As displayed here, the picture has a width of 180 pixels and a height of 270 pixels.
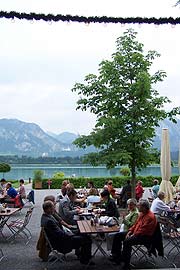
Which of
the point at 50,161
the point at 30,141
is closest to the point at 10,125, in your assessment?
the point at 30,141

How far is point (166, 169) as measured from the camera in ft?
43.7

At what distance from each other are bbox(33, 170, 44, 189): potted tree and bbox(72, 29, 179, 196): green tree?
38.5 ft

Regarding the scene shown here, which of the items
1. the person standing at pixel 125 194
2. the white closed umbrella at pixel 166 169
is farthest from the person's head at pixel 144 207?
the person standing at pixel 125 194

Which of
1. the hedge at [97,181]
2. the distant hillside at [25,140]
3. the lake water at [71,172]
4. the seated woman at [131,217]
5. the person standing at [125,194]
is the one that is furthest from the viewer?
the distant hillside at [25,140]

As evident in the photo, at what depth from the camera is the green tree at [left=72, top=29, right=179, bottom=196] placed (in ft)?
49.3

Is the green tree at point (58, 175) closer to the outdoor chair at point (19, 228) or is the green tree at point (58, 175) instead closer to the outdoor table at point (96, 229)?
the outdoor chair at point (19, 228)

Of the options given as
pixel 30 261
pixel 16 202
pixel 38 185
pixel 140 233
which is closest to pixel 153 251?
pixel 140 233

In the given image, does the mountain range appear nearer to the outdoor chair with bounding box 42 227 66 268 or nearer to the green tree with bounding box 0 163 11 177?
the green tree with bounding box 0 163 11 177

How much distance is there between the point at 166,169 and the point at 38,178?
15.0 meters

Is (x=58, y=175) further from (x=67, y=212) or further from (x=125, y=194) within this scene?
(x=67, y=212)

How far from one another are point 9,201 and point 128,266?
26.0 ft

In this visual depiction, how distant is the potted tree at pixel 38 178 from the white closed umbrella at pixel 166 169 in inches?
567

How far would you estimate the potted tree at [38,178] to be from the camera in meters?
27.1

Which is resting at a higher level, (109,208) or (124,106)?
(124,106)
